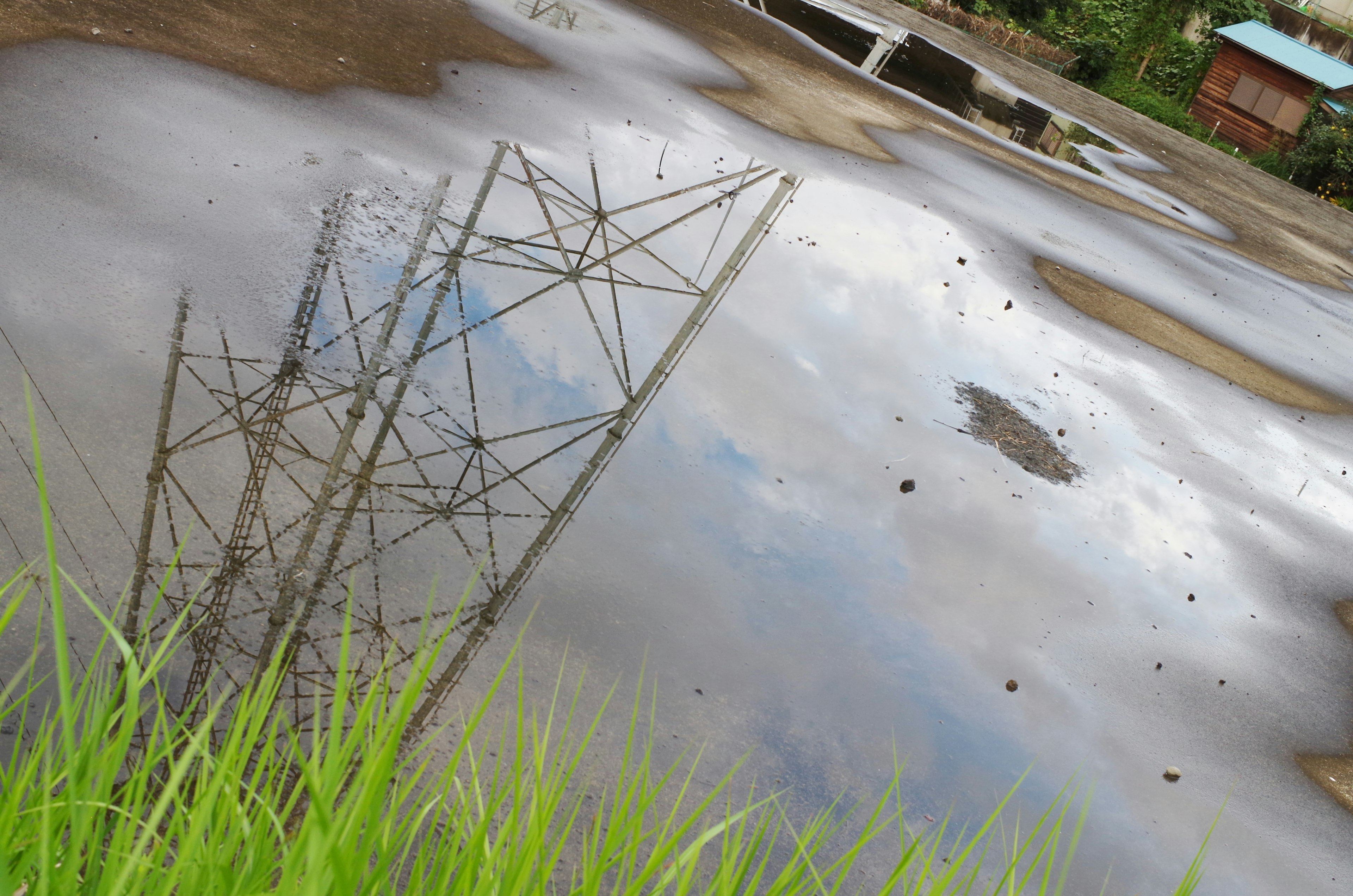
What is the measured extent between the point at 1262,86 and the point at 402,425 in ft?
118

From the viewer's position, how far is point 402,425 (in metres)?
4.07

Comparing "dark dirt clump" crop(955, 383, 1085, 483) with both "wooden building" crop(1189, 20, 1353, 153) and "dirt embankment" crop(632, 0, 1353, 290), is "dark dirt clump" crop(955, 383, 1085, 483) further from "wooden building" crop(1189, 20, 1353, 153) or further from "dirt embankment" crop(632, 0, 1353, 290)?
"wooden building" crop(1189, 20, 1353, 153)

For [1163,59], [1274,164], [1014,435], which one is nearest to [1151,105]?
[1274,164]

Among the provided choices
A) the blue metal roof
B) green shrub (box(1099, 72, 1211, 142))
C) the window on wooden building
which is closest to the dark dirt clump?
green shrub (box(1099, 72, 1211, 142))

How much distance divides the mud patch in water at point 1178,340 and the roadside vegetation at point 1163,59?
19828 millimetres

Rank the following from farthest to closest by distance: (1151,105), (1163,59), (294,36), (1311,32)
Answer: (1311,32) → (1163,59) → (1151,105) → (294,36)

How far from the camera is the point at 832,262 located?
7.71 metres

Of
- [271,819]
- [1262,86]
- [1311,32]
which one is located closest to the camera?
[271,819]

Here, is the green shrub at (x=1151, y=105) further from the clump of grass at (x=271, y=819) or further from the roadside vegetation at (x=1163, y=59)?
the clump of grass at (x=271, y=819)

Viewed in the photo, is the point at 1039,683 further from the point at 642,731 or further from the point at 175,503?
the point at 175,503

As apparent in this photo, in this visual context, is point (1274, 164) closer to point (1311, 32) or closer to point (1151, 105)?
point (1151, 105)

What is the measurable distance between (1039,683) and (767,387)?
208cm

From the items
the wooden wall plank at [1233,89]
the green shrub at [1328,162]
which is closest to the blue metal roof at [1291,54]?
the wooden wall plank at [1233,89]

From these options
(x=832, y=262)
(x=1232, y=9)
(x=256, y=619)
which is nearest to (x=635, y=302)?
(x=832, y=262)
